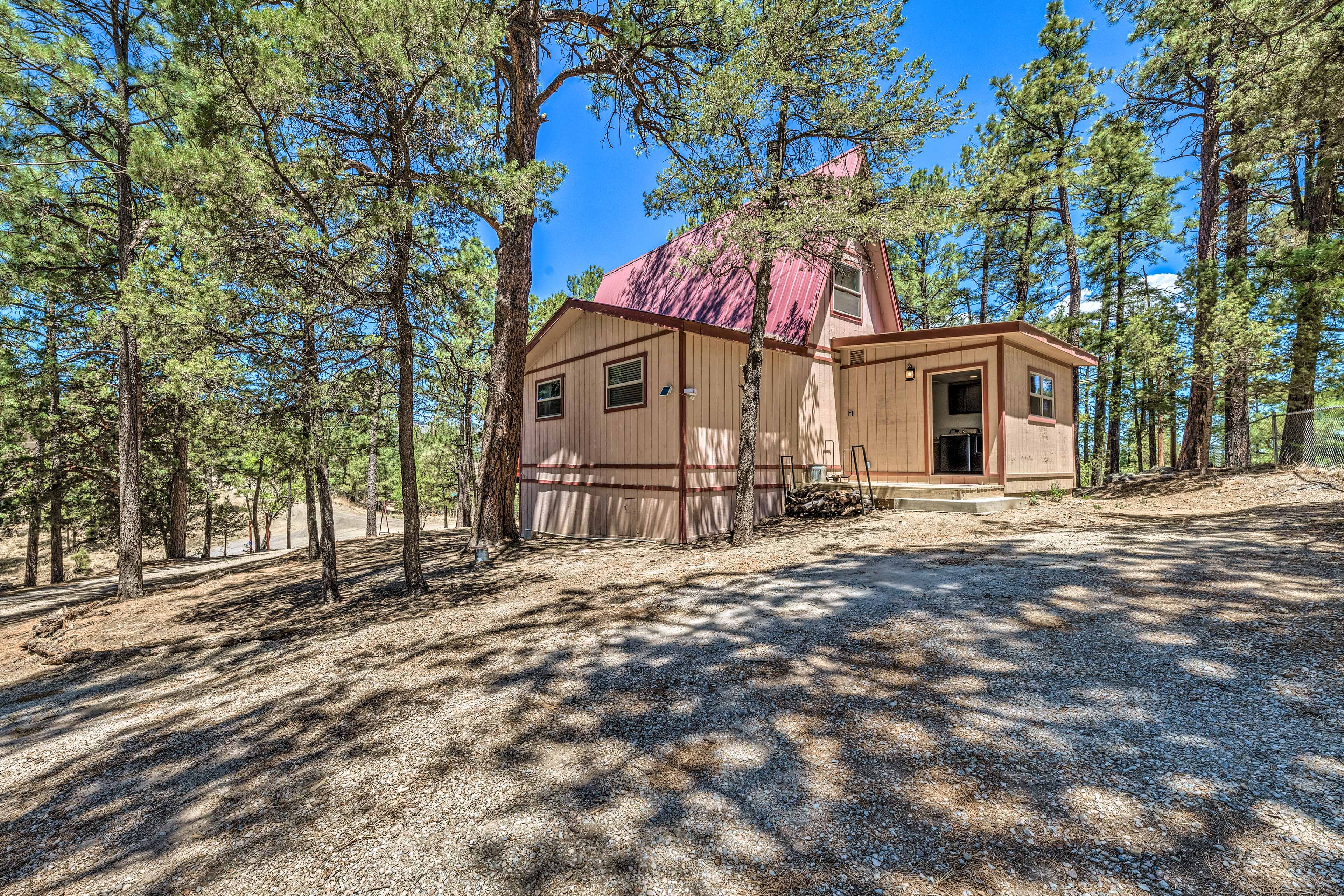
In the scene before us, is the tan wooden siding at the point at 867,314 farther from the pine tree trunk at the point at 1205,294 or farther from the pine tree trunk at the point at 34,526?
the pine tree trunk at the point at 34,526

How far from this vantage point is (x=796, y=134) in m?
7.77

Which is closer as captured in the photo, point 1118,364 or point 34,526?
point 34,526

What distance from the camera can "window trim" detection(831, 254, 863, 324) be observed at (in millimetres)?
11172

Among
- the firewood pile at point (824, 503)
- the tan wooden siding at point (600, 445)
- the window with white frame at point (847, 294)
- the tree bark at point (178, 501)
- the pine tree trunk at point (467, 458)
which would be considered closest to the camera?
the pine tree trunk at point (467, 458)

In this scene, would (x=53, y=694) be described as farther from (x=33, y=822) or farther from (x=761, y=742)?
(x=761, y=742)

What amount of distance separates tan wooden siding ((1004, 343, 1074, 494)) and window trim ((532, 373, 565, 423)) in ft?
29.2

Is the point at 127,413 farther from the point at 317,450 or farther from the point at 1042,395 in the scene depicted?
the point at 1042,395

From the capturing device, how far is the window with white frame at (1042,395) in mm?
10547

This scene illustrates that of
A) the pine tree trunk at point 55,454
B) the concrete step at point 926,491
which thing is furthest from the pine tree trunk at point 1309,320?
the pine tree trunk at point 55,454

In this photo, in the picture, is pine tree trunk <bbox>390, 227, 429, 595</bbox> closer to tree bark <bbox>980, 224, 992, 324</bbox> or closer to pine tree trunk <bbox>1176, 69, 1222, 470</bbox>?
pine tree trunk <bbox>1176, 69, 1222, 470</bbox>

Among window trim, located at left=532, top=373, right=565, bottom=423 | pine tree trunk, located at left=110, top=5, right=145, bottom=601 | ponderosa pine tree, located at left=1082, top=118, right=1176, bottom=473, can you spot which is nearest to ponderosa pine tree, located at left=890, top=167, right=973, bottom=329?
ponderosa pine tree, located at left=1082, top=118, right=1176, bottom=473

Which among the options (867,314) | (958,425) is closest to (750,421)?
(867,314)

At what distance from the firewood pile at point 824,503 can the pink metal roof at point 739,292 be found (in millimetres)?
2970

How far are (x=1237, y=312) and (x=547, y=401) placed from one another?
42.9ft
